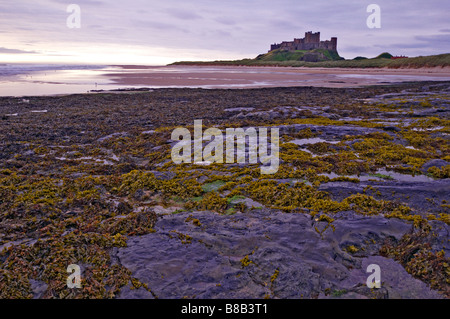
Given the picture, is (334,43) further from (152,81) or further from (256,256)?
(256,256)

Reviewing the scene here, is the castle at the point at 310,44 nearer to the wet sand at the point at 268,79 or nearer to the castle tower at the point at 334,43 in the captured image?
the castle tower at the point at 334,43

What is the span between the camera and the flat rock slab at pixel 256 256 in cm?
431

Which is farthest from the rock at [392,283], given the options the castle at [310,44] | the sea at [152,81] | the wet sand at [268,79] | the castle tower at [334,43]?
the castle tower at [334,43]

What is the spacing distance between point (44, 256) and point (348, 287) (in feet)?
15.6

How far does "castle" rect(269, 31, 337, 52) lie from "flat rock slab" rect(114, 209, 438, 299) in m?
193

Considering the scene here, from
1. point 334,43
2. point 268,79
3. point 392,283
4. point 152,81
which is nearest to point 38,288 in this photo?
point 392,283

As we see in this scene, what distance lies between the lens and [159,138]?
13.0 meters

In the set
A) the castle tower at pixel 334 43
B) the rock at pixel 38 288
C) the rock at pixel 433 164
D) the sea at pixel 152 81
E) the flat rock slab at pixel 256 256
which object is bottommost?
the rock at pixel 38 288

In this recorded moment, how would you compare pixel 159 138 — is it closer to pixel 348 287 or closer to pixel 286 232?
pixel 286 232

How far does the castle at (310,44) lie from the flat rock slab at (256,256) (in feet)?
633

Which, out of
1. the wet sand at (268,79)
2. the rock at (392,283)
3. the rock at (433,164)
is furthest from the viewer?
the wet sand at (268,79)

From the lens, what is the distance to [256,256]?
193 inches

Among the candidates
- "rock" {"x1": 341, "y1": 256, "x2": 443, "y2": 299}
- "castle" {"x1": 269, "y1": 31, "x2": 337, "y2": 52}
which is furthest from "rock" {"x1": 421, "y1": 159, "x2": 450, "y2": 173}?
"castle" {"x1": 269, "y1": 31, "x2": 337, "y2": 52}
